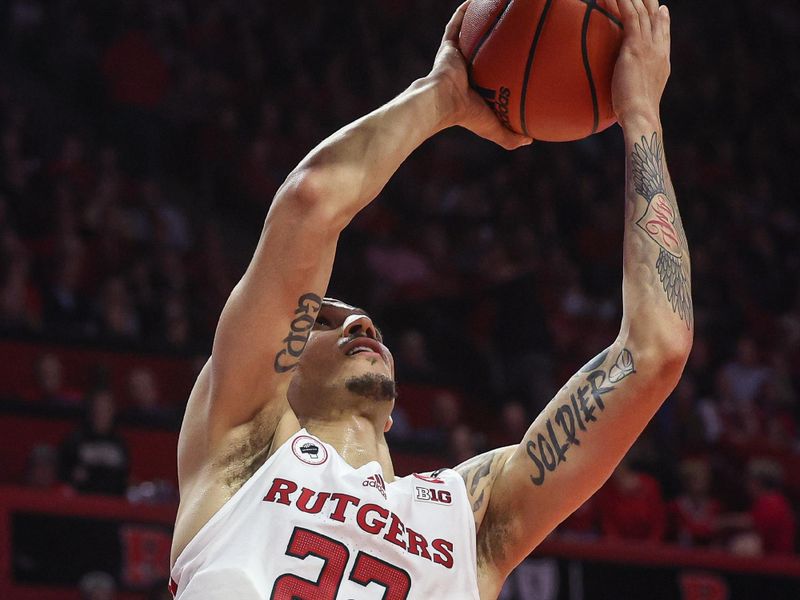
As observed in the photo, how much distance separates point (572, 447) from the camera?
2766mm

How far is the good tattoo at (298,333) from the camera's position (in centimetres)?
264

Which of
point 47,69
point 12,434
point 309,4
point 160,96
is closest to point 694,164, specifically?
point 309,4

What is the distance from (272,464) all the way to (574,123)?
3.78 feet

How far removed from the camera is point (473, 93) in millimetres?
3045

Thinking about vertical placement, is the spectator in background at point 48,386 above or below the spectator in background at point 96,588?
above

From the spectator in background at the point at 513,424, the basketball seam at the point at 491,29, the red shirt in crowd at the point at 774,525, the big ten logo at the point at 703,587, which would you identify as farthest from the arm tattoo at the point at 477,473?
the red shirt in crowd at the point at 774,525

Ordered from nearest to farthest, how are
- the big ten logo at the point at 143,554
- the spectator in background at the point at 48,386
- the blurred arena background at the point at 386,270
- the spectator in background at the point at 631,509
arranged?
the big ten logo at the point at 143,554
the blurred arena background at the point at 386,270
the spectator in background at the point at 48,386
the spectator in background at the point at 631,509

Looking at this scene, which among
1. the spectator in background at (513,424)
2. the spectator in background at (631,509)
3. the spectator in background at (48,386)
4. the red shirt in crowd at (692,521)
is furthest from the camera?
the spectator in background at (513,424)

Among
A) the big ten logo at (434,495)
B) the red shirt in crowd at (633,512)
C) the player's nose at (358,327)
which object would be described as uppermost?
the player's nose at (358,327)

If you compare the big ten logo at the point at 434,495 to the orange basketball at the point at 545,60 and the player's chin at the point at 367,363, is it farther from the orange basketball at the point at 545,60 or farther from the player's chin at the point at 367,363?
the orange basketball at the point at 545,60

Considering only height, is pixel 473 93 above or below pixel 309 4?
above

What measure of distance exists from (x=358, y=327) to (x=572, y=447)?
65cm

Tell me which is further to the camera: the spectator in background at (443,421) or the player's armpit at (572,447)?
the spectator in background at (443,421)

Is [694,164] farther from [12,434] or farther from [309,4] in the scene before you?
[12,434]
